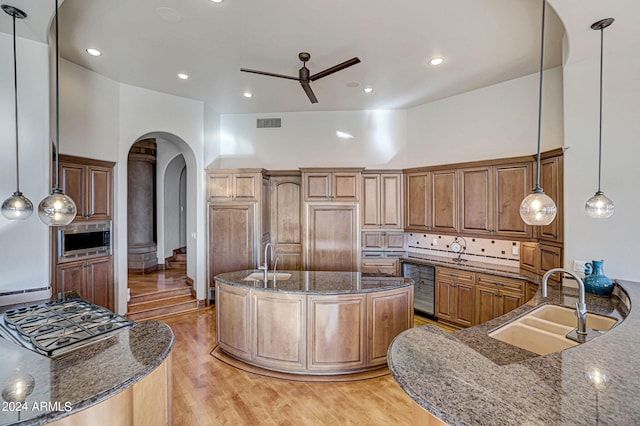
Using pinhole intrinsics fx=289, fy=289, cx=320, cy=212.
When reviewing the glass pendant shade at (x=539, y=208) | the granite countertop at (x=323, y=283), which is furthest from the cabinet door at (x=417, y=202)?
the glass pendant shade at (x=539, y=208)

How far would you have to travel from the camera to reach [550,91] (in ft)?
13.0

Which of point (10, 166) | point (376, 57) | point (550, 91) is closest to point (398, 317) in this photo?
point (376, 57)

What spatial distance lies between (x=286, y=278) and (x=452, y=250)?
292cm

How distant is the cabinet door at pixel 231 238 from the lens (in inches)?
204

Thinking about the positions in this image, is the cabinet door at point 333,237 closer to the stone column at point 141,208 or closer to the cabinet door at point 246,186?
the cabinet door at point 246,186

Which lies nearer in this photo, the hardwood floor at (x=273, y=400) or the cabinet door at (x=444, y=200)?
the hardwood floor at (x=273, y=400)

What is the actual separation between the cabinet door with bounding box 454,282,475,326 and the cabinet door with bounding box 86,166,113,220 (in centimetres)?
532

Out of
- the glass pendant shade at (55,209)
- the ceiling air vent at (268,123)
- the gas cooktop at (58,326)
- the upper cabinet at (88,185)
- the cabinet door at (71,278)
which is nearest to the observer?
the gas cooktop at (58,326)

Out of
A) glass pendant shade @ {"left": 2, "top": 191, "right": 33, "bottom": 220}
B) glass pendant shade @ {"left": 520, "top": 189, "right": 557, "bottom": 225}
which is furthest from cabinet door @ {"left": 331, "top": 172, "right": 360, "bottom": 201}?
glass pendant shade @ {"left": 2, "top": 191, "right": 33, "bottom": 220}

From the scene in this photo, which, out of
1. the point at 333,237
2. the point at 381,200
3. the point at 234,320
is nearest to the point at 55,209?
the point at 234,320

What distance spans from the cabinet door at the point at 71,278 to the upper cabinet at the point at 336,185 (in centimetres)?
344

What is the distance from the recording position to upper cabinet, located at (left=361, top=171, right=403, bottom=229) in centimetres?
529

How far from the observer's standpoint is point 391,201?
531 centimetres

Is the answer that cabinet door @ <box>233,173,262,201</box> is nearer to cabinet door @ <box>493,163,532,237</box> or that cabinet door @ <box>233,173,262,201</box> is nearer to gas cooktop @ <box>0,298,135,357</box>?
gas cooktop @ <box>0,298,135,357</box>
